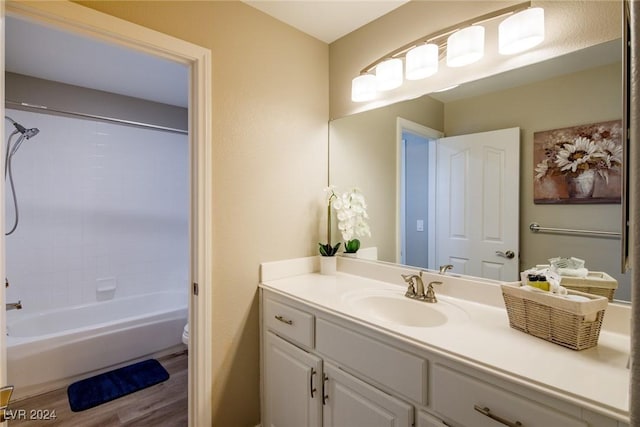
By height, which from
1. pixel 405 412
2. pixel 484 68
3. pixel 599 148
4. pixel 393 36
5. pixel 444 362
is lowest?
pixel 405 412

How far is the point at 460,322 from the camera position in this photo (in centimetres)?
116

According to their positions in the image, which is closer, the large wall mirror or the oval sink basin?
the large wall mirror

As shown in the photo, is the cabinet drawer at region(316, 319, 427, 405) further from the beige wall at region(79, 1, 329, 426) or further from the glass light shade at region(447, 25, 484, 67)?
the glass light shade at region(447, 25, 484, 67)

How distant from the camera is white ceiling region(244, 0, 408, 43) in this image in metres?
1.65

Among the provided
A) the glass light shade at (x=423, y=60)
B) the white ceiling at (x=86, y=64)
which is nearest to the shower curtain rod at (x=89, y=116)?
the white ceiling at (x=86, y=64)

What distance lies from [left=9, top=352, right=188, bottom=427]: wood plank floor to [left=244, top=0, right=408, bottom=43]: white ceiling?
255cm

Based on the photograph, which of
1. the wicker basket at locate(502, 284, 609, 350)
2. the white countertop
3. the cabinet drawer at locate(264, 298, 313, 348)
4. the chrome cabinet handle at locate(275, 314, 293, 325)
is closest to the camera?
the white countertop

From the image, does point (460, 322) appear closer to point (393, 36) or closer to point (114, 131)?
point (393, 36)

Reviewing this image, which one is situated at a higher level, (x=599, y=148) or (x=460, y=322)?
(x=599, y=148)

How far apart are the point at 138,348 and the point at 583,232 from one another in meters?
3.04

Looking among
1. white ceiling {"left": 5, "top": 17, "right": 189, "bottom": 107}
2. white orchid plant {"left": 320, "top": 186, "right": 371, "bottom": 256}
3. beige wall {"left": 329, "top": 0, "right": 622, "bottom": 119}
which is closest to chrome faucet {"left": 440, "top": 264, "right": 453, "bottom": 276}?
white orchid plant {"left": 320, "top": 186, "right": 371, "bottom": 256}

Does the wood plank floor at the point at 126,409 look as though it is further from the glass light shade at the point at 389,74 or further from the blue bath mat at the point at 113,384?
the glass light shade at the point at 389,74

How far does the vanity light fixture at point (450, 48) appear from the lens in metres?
1.18

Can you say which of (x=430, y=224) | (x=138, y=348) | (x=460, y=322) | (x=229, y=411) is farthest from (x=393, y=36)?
(x=138, y=348)
